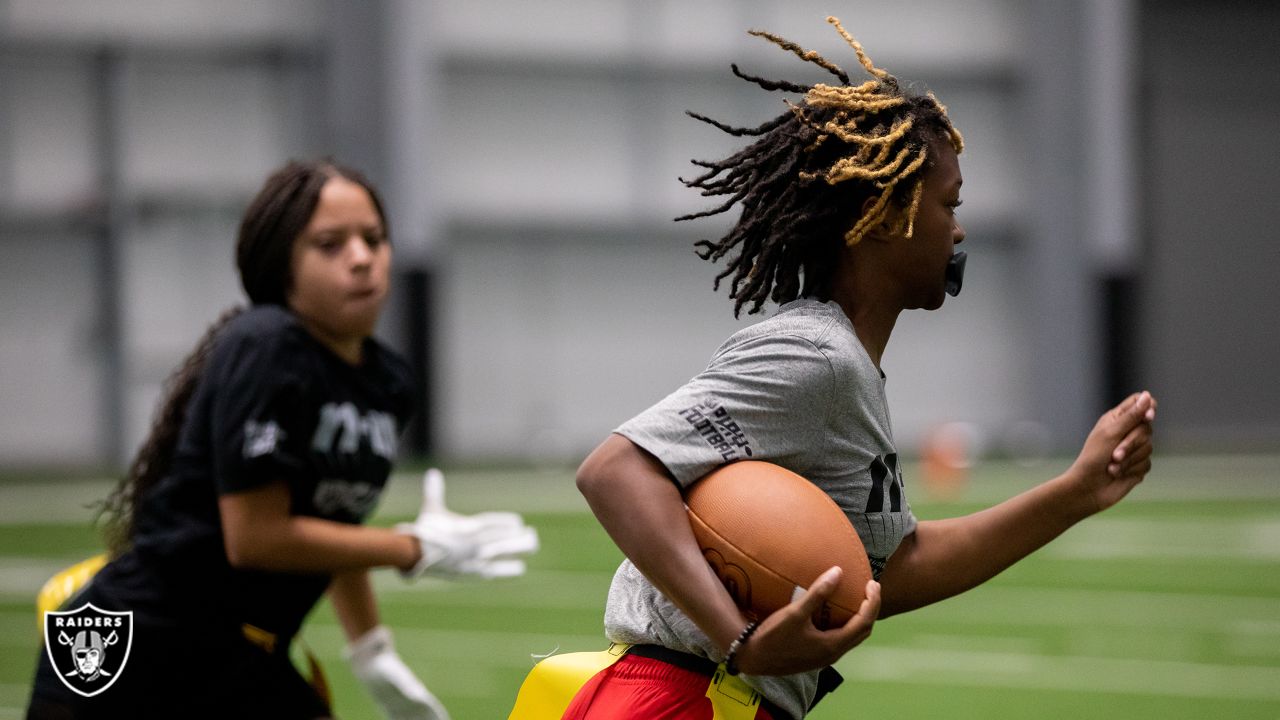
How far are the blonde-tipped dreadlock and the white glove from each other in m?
1.52

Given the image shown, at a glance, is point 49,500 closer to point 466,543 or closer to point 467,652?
point 467,652

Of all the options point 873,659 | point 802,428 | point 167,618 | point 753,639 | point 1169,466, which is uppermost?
point 802,428

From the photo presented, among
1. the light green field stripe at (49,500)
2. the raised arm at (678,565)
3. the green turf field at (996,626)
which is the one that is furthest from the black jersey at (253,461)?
the light green field stripe at (49,500)

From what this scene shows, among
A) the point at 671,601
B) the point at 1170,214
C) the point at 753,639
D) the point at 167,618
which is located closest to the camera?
the point at 753,639

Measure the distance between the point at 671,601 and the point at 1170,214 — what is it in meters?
19.4

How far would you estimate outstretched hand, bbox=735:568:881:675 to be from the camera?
2.36 metres

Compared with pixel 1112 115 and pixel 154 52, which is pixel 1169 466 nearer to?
pixel 1112 115

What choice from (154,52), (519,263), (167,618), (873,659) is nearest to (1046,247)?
(519,263)

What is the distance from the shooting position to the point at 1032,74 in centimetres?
1995

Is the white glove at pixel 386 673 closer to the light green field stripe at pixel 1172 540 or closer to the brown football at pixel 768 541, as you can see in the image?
the brown football at pixel 768 541

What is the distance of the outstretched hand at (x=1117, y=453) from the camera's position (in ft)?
9.35

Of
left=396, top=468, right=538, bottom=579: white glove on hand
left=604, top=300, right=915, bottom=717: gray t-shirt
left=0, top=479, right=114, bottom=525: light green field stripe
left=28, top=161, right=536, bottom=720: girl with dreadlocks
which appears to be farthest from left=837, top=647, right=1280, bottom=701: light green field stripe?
left=0, top=479, right=114, bottom=525: light green field stripe
